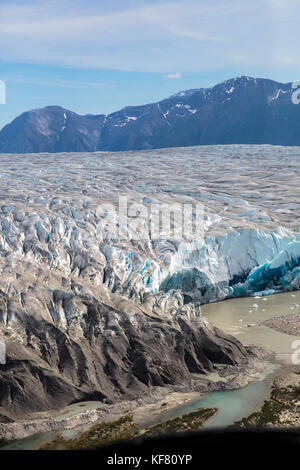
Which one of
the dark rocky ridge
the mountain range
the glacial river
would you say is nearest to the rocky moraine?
the dark rocky ridge

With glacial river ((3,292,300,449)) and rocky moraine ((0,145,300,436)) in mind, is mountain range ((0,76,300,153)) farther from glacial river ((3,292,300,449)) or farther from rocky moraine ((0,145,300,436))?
glacial river ((3,292,300,449))

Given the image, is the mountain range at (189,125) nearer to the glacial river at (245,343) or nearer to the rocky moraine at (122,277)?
the rocky moraine at (122,277)

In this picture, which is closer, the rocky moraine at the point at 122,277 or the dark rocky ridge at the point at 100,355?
the dark rocky ridge at the point at 100,355

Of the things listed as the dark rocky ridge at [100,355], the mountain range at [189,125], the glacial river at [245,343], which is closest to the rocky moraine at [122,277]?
the dark rocky ridge at [100,355]

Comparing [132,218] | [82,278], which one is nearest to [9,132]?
[132,218]

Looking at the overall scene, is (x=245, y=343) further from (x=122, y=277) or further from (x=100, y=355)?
(x=122, y=277)

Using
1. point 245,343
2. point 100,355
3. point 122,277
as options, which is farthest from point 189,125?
point 100,355
